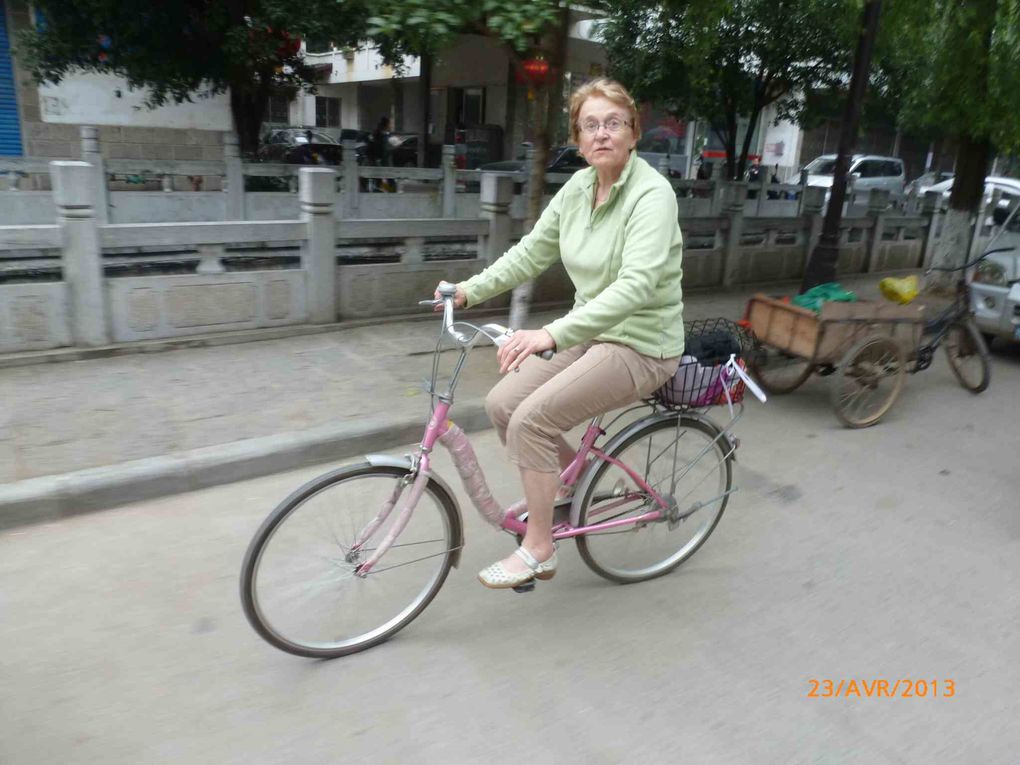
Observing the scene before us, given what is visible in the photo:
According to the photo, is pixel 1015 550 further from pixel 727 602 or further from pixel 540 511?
pixel 540 511

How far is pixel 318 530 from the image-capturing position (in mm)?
2822

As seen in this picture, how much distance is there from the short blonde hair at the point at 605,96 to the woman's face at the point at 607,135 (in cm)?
1

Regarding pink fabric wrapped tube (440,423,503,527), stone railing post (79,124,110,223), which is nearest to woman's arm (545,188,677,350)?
pink fabric wrapped tube (440,423,503,527)

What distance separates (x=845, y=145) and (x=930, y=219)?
6.10 metres

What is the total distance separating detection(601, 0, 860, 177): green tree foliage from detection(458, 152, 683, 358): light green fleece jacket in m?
7.76

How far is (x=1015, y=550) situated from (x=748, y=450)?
1.60 m

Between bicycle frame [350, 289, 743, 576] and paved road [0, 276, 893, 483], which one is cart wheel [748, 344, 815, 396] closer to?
paved road [0, 276, 893, 483]

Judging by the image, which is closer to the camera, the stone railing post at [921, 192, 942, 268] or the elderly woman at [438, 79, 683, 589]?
the elderly woman at [438, 79, 683, 589]

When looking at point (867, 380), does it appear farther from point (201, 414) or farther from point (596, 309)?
point (201, 414)

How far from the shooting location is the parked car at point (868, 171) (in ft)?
75.5

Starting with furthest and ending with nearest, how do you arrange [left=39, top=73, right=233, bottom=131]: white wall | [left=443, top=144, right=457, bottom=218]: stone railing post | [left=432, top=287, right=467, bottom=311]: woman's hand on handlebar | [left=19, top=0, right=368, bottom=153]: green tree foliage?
[left=443, top=144, right=457, bottom=218]: stone railing post → [left=39, top=73, right=233, bottom=131]: white wall → [left=19, top=0, right=368, bottom=153]: green tree foliage → [left=432, top=287, right=467, bottom=311]: woman's hand on handlebar

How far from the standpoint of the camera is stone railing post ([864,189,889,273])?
463 inches

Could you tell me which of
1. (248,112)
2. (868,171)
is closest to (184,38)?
(248,112)

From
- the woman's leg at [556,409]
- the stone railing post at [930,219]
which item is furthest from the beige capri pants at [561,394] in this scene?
the stone railing post at [930,219]
